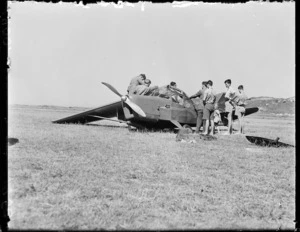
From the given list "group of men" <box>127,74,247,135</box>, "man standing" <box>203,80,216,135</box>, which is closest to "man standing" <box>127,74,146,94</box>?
"group of men" <box>127,74,247,135</box>

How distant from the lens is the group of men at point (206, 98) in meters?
10.5

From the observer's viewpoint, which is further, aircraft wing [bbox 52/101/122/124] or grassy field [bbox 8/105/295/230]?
aircraft wing [bbox 52/101/122/124]

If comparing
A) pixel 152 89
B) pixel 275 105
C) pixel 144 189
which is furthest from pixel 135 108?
pixel 275 105

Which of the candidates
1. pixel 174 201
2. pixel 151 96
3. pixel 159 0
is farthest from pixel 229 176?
pixel 151 96

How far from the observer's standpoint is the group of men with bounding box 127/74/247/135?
10.5 metres

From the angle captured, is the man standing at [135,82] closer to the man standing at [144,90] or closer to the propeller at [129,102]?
the man standing at [144,90]

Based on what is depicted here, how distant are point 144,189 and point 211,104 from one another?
22.0 feet

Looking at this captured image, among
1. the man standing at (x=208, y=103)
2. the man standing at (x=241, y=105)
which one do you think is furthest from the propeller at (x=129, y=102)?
the man standing at (x=241, y=105)

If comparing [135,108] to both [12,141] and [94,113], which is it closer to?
[94,113]

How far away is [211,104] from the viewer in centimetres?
1034

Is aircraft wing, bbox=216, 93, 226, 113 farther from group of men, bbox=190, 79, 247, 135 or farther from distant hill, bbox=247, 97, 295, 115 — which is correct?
distant hill, bbox=247, 97, 295, 115

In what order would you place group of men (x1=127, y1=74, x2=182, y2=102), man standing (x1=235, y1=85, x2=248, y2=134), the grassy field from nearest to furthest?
the grassy field < man standing (x1=235, y1=85, x2=248, y2=134) < group of men (x1=127, y1=74, x2=182, y2=102)
